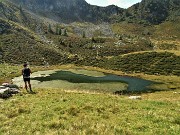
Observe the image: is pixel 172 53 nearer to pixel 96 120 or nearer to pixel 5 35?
pixel 5 35

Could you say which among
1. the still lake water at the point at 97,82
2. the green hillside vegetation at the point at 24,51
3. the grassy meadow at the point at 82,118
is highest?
the green hillside vegetation at the point at 24,51

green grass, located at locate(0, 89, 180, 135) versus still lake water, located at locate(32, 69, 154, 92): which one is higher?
green grass, located at locate(0, 89, 180, 135)

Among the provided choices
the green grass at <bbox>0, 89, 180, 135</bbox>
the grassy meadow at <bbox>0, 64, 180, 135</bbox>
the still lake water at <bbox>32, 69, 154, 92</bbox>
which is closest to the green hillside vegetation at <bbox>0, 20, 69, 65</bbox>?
the still lake water at <bbox>32, 69, 154, 92</bbox>

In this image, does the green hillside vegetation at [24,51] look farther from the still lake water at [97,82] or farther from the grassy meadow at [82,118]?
the grassy meadow at [82,118]

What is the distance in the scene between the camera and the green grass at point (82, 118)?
19094 millimetres

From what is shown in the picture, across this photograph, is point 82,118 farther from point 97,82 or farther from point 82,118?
point 97,82

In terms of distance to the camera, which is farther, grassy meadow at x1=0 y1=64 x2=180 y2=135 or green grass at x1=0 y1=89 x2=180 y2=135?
green grass at x1=0 y1=89 x2=180 y2=135

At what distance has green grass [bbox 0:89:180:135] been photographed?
1909 cm

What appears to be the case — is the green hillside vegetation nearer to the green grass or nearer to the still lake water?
the still lake water

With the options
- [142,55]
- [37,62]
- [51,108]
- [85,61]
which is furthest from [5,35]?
[51,108]

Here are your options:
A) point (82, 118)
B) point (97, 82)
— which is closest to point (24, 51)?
point (97, 82)

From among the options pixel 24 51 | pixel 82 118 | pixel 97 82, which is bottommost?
pixel 97 82

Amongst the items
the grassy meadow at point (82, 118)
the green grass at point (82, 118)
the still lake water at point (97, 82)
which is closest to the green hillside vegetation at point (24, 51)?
the still lake water at point (97, 82)

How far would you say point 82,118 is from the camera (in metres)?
21.9
